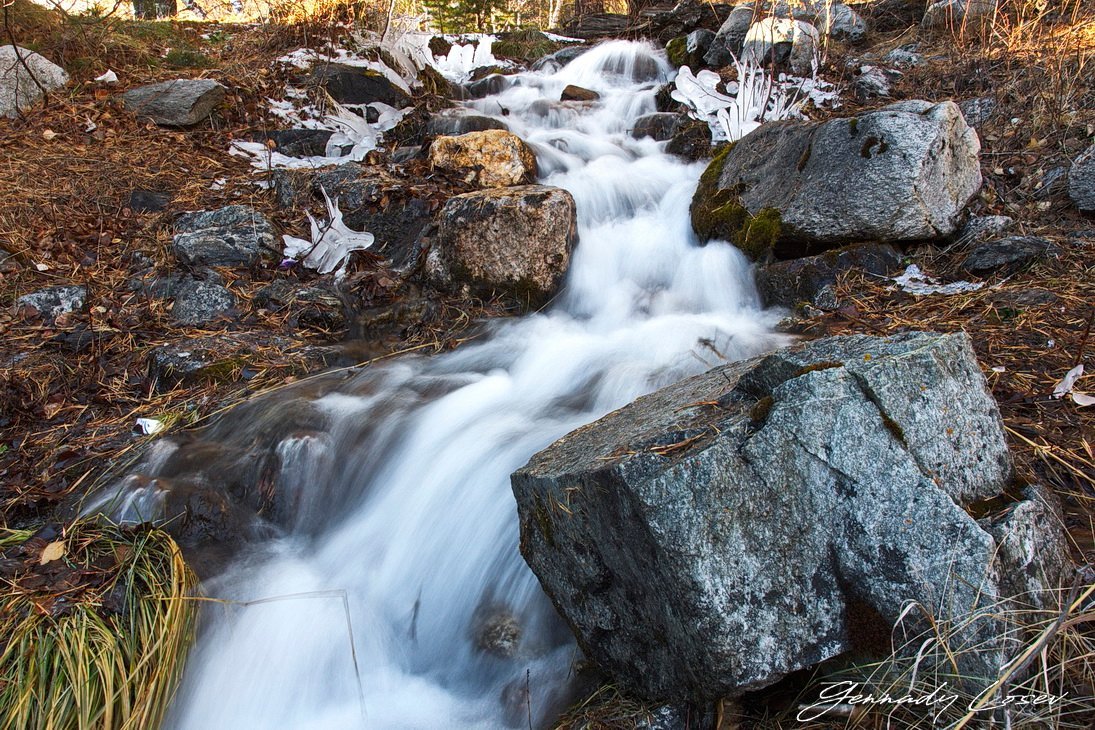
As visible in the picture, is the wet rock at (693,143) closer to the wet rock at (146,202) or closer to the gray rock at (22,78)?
the wet rock at (146,202)

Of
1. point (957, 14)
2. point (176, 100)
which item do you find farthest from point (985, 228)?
point (176, 100)

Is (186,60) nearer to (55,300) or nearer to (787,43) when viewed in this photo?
(55,300)

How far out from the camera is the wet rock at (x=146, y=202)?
17.8 feet

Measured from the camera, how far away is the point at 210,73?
762 centimetres

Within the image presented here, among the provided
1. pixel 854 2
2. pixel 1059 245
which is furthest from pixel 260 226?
pixel 854 2

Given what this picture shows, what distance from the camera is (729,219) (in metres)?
4.80

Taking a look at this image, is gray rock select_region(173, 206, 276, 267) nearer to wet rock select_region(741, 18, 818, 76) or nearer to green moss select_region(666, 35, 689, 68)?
wet rock select_region(741, 18, 818, 76)

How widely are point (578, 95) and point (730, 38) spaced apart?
224cm

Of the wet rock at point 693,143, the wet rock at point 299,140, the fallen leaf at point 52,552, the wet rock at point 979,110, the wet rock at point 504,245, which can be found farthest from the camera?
the wet rock at point 299,140

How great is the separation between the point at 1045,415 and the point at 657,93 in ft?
21.2

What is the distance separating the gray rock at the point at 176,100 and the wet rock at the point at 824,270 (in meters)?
6.26

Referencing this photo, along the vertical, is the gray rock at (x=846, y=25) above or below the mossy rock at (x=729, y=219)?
above

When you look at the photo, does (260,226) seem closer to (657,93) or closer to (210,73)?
(210,73)

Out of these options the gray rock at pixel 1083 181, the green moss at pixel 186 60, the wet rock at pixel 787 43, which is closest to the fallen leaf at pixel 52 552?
the gray rock at pixel 1083 181
